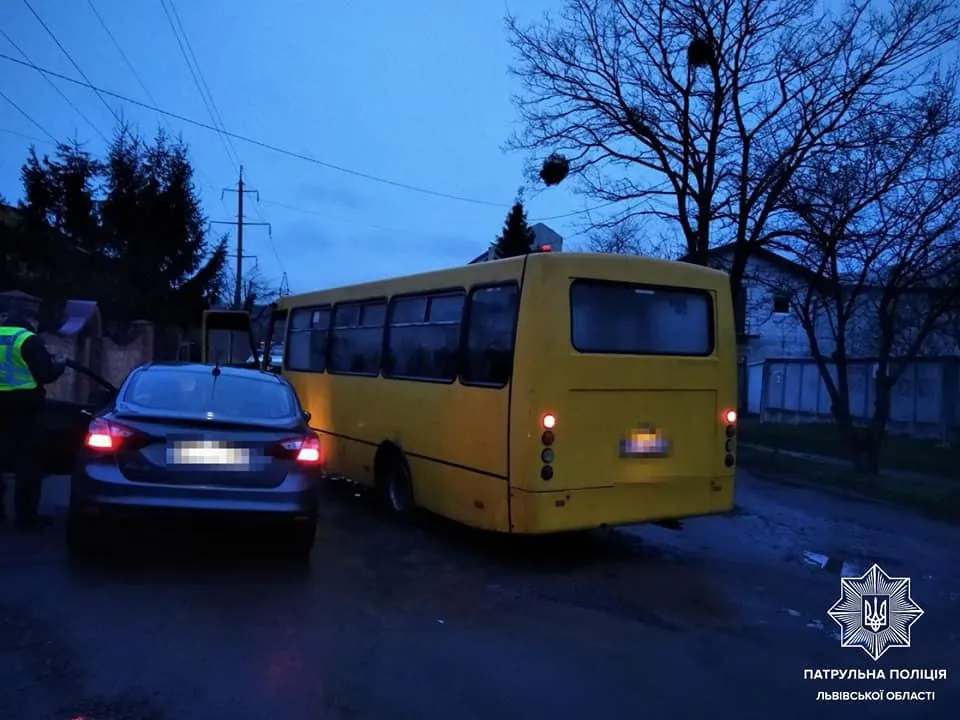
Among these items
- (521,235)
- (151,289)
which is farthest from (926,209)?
(521,235)

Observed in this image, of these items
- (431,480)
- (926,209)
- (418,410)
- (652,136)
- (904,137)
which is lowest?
(431,480)

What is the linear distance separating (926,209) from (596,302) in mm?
8217

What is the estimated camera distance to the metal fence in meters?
23.1

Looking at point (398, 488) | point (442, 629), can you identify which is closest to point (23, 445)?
point (398, 488)

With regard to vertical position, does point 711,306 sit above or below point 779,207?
below

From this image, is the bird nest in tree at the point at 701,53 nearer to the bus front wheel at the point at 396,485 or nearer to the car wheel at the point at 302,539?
the bus front wheel at the point at 396,485

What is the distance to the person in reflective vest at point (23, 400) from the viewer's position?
8.20 meters

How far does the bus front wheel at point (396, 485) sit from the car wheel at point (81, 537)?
3.23 m

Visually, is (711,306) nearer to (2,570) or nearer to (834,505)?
(834,505)

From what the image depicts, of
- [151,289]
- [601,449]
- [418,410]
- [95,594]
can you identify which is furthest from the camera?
[151,289]

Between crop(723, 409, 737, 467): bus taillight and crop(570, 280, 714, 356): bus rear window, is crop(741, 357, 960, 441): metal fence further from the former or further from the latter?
crop(570, 280, 714, 356): bus rear window

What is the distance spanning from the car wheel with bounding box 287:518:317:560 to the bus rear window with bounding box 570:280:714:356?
2.56 m

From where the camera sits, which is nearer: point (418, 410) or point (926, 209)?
point (418, 410)

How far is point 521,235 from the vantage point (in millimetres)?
48344
